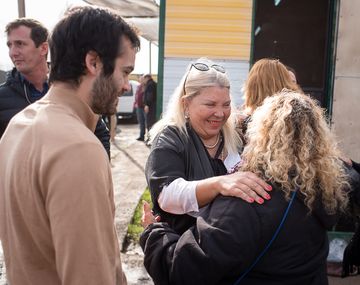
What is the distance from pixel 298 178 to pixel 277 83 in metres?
1.72

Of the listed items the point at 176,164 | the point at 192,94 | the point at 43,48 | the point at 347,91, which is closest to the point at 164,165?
the point at 176,164

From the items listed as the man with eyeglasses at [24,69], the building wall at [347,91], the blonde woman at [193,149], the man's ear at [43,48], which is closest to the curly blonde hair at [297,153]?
the blonde woman at [193,149]

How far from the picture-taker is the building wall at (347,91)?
441 cm

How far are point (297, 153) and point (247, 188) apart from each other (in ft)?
0.82

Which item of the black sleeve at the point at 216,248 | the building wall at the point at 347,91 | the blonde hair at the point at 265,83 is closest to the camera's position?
the black sleeve at the point at 216,248

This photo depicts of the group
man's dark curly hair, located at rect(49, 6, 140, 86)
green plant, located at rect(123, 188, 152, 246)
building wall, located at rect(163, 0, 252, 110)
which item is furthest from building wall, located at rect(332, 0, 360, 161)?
man's dark curly hair, located at rect(49, 6, 140, 86)

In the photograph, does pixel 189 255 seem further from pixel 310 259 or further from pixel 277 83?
pixel 277 83

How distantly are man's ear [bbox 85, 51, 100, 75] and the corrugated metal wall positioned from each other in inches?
153

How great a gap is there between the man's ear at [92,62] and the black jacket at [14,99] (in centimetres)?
A: 160

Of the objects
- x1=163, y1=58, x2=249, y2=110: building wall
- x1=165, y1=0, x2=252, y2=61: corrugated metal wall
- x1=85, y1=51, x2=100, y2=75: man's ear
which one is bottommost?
x1=163, y1=58, x2=249, y2=110: building wall

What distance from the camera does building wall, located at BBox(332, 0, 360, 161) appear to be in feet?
14.5

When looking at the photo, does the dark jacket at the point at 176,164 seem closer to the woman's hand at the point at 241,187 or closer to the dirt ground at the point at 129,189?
the woman's hand at the point at 241,187

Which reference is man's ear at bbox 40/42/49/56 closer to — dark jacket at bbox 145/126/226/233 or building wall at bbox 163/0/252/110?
dark jacket at bbox 145/126/226/233

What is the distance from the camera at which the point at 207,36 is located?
508cm
